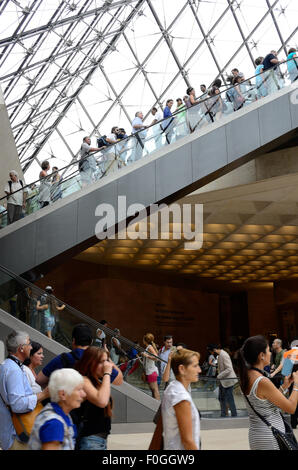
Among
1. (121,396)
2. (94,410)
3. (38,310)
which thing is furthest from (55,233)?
(94,410)

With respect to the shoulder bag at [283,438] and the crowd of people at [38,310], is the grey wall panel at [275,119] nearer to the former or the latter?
the crowd of people at [38,310]

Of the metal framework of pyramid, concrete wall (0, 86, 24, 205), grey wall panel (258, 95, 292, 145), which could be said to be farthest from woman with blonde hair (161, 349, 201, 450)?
the metal framework of pyramid

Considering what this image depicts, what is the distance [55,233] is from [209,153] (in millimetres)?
4686

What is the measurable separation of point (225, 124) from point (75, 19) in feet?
64.7

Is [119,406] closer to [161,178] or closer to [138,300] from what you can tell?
[161,178]

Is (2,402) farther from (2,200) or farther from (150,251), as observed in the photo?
(150,251)

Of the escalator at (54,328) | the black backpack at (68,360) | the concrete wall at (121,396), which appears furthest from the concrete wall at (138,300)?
the black backpack at (68,360)

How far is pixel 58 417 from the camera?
292 cm

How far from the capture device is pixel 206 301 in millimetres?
33969

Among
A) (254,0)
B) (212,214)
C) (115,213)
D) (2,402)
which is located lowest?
(2,402)

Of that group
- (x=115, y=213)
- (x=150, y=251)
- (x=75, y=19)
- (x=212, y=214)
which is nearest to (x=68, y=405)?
(x=115, y=213)

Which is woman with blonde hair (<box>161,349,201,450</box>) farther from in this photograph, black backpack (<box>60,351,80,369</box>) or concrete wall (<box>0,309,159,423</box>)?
concrete wall (<box>0,309,159,423</box>)

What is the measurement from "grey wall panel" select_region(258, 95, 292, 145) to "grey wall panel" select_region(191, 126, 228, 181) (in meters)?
1.06

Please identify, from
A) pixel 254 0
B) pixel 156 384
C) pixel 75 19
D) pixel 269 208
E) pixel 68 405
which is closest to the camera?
pixel 68 405
